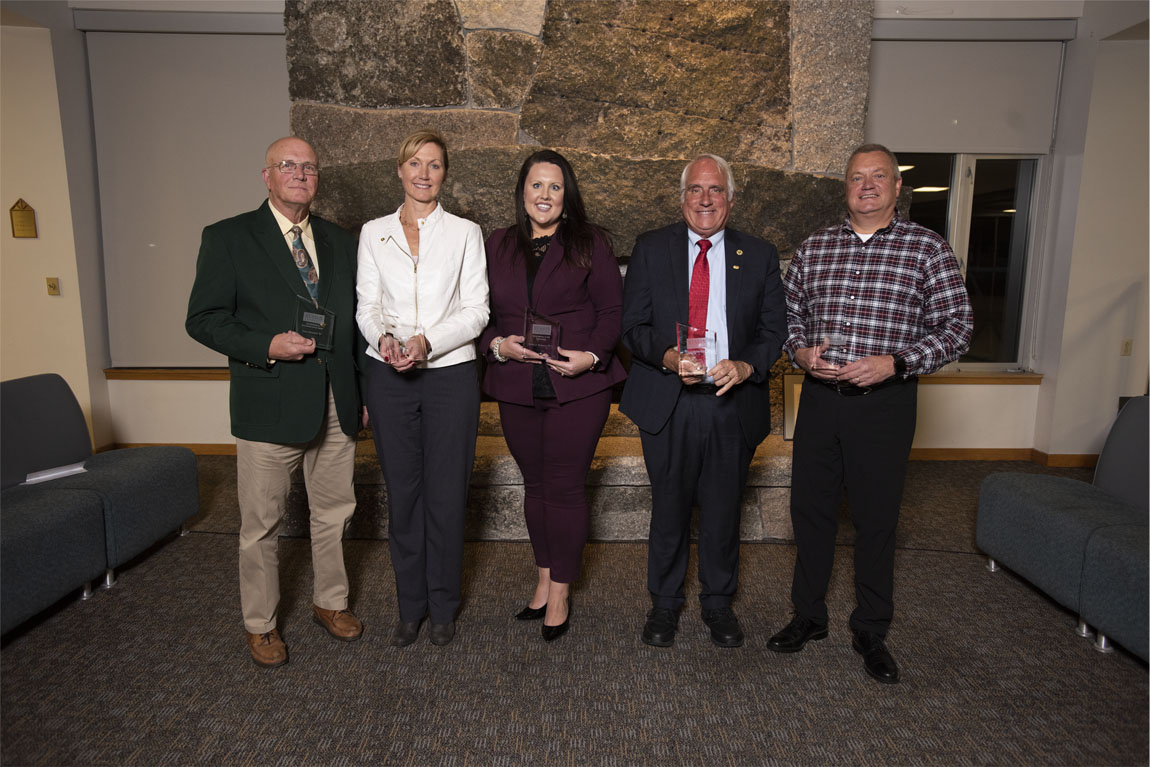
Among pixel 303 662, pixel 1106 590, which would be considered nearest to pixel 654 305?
pixel 303 662

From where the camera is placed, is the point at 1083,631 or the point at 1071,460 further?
the point at 1071,460

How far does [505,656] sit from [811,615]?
1095mm

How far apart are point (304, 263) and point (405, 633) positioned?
52.4 inches

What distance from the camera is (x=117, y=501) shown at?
291 cm

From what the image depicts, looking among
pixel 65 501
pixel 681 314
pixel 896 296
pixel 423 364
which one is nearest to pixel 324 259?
pixel 423 364

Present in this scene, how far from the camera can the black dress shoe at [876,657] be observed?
2.24m

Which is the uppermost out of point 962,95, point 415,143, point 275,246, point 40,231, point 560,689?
point 962,95

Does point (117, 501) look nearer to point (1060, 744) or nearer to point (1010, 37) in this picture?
point (1060, 744)

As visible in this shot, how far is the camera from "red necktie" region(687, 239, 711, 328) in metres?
2.34

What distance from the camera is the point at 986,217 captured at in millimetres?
4945

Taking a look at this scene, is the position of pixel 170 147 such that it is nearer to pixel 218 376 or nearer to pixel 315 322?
pixel 218 376

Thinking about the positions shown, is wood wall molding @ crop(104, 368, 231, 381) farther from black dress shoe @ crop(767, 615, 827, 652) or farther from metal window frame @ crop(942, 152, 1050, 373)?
metal window frame @ crop(942, 152, 1050, 373)

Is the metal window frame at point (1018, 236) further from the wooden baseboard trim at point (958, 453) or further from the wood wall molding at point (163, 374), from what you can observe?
the wood wall molding at point (163, 374)

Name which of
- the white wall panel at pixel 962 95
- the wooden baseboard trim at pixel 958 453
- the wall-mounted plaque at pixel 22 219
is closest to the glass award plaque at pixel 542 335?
the white wall panel at pixel 962 95
